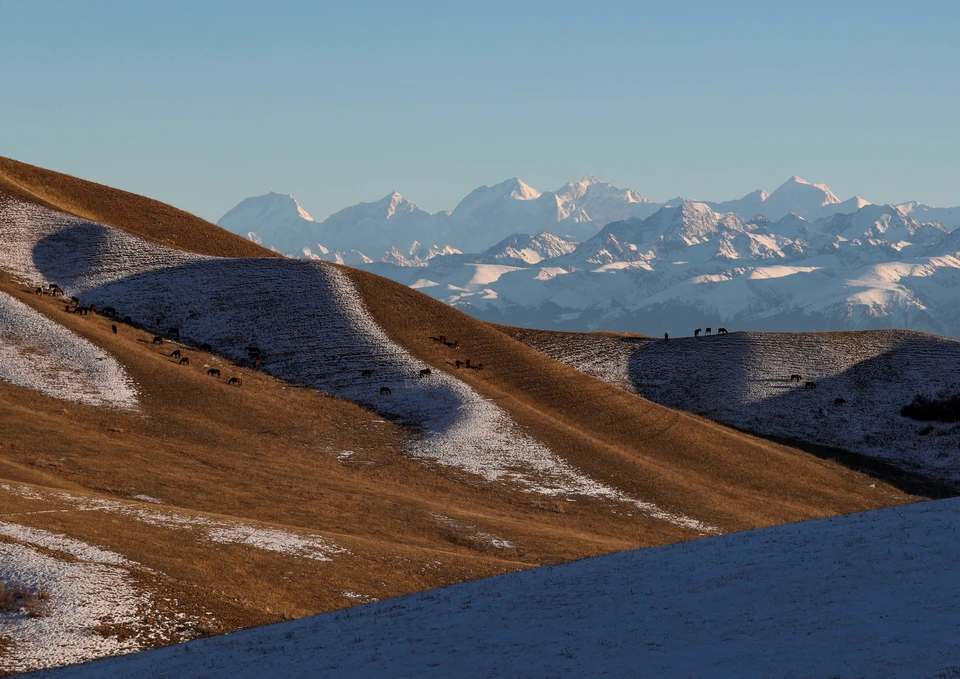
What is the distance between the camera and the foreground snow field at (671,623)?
23.6 metres

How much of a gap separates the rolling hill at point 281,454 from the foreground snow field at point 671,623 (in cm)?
554

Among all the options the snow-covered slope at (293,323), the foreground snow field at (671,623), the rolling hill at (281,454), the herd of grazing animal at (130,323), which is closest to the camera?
the foreground snow field at (671,623)

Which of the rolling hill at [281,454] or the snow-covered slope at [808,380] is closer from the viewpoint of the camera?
the rolling hill at [281,454]

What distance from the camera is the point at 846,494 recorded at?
243ft

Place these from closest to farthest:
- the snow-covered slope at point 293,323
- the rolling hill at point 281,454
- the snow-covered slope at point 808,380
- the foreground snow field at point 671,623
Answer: the foreground snow field at point 671,623 < the rolling hill at point 281,454 < the snow-covered slope at point 293,323 < the snow-covered slope at point 808,380

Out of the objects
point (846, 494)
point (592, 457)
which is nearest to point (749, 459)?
point (846, 494)

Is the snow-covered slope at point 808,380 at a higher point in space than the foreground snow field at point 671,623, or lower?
higher

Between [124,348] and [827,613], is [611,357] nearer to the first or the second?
[124,348]

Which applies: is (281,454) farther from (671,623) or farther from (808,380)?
(808,380)

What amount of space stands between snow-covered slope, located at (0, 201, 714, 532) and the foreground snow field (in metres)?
28.1

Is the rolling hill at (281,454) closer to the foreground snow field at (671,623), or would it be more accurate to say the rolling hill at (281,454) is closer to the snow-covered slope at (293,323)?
the snow-covered slope at (293,323)

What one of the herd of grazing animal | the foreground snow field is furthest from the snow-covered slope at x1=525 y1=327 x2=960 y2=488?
the foreground snow field

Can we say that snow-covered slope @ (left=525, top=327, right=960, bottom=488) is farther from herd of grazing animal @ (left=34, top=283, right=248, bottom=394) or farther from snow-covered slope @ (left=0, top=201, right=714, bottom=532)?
herd of grazing animal @ (left=34, top=283, right=248, bottom=394)

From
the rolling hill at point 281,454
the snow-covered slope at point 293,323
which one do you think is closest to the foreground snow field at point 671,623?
the rolling hill at point 281,454
